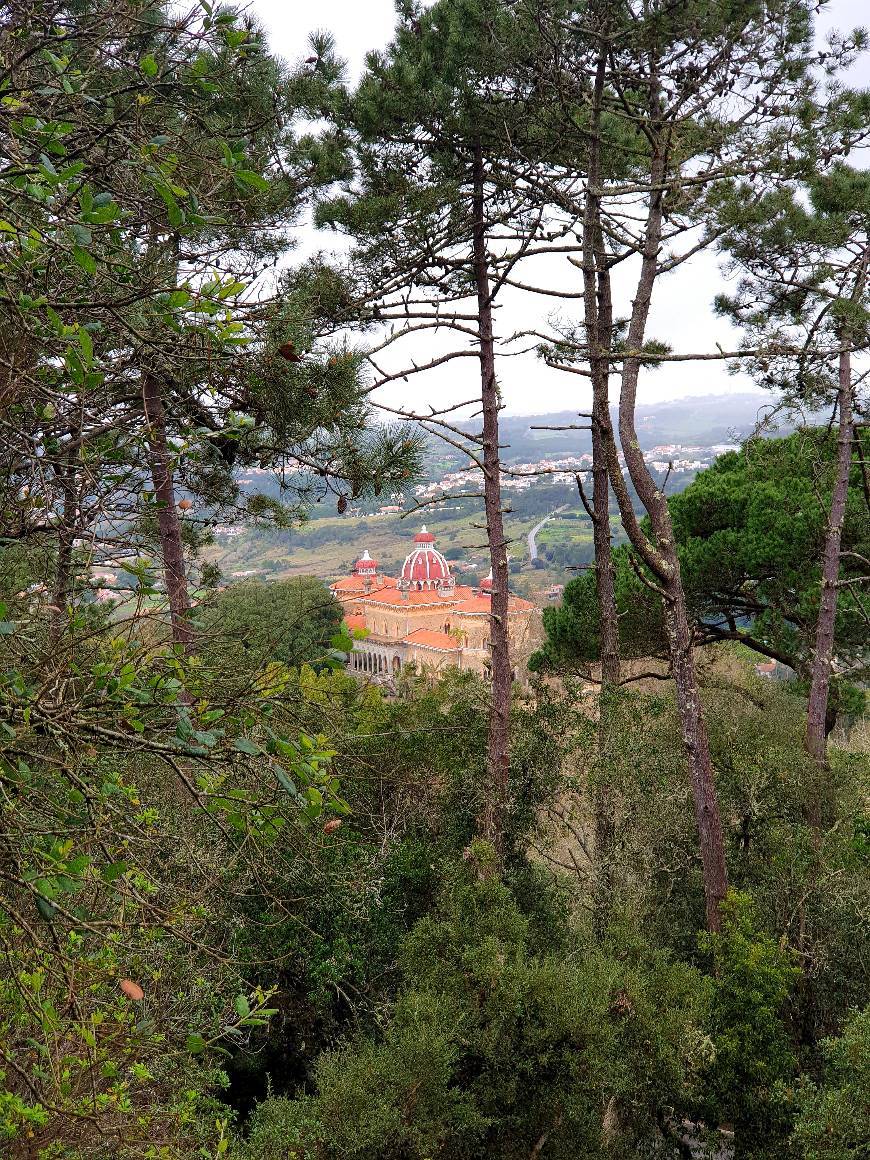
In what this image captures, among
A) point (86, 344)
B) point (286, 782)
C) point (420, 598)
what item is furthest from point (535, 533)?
point (86, 344)

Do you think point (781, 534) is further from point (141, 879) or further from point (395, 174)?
point (141, 879)

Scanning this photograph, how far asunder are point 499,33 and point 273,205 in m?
3.48

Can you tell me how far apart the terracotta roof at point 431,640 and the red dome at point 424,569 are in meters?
4.29

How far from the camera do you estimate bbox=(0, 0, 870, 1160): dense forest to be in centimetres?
315


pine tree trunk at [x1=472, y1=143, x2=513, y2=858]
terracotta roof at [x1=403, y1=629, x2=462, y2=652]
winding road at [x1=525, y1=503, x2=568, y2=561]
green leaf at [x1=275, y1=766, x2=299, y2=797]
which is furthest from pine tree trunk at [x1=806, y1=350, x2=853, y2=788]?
winding road at [x1=525, y1=503, x2=568, y2=561]

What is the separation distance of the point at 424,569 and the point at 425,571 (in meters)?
0.15

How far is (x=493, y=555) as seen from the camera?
9.53 metres

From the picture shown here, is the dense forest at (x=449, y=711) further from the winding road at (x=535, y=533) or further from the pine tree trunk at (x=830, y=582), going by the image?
the winding road at (x=535, y=533)

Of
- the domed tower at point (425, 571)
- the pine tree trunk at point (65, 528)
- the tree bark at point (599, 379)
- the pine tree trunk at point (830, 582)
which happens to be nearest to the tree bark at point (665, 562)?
the tree bark at point (599, 379)

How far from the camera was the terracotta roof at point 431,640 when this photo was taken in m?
41.7

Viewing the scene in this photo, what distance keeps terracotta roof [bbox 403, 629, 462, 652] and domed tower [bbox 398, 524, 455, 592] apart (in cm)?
408

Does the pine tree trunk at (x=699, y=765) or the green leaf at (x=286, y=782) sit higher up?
the green leaf at (x=286, y=782)

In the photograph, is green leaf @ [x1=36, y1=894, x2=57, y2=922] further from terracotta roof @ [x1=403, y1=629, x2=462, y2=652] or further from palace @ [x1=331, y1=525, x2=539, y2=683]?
palace @ [x1=331, y1=525, x2=539, y2=683]

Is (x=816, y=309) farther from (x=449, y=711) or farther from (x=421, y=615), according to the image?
(x=421, y=615)
